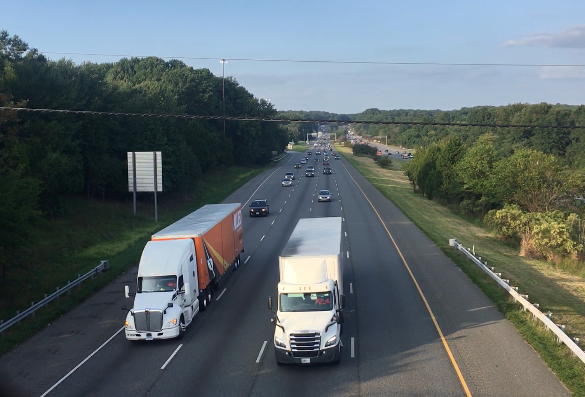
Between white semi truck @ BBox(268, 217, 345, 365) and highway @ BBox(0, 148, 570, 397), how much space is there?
2.03 feet

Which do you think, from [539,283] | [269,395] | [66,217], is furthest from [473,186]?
[269,395]

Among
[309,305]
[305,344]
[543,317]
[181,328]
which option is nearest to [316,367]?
[305,344]

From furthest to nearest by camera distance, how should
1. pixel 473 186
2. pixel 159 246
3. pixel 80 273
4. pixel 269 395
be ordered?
pixel 473 186 < pixel 80 273 < pixel 159 246 < pixel 269 395

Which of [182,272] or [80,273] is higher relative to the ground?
[182,272]

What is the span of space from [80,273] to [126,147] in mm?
23668

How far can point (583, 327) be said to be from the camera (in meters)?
20.3

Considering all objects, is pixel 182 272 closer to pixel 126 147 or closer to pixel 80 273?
pixel 80 273

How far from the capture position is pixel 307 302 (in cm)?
1755

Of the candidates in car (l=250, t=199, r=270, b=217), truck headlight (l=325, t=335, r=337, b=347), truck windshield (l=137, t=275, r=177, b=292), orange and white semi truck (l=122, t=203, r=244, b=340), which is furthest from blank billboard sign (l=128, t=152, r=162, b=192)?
truck headlight (l=325, t=335, r=337, b=347)

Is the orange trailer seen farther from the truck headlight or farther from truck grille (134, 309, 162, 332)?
the truck headlight

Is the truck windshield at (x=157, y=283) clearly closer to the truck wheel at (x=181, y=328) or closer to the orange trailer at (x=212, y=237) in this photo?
the truck wheel at (x=181, y=328)

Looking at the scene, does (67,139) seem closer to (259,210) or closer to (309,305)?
(259,210)

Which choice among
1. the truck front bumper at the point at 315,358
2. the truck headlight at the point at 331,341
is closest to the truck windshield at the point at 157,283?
the truck front bumper at the point at 315,358

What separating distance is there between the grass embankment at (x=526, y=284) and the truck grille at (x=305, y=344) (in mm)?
6395
